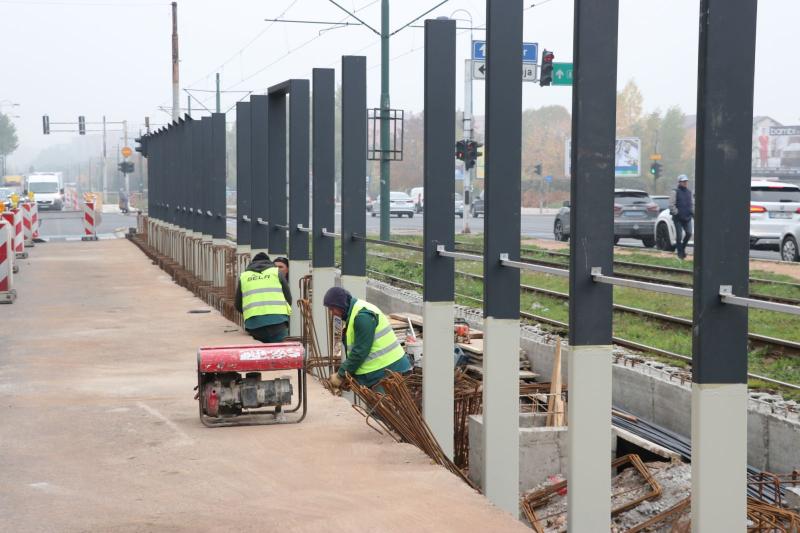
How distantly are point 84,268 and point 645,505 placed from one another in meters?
22.2

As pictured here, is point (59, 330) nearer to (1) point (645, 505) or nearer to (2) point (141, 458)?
(2) point (141, 458)

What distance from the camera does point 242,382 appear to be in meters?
9.43

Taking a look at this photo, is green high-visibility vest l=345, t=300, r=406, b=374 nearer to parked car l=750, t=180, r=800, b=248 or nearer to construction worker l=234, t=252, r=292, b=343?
construction worker l=234, t=252, r=292, b=343

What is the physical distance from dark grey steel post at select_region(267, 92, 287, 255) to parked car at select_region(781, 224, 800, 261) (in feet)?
45.0

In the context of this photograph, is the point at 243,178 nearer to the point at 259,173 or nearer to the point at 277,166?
the point at 259,173

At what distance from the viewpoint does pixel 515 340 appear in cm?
802

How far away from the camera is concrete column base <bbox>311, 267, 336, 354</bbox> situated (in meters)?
13.2

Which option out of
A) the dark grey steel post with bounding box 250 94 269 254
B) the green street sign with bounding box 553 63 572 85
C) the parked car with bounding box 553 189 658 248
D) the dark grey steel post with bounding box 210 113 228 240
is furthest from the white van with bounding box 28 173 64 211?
the dark grey steel post with bounding box 250 94 269 254

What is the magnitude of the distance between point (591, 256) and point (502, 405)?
186cm

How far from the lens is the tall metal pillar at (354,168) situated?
11.5 metres

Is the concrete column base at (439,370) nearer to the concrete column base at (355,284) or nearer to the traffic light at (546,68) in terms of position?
the concrete column base at (355,284)

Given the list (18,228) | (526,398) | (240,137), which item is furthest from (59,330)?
(18,228)

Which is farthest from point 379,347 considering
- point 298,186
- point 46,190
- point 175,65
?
point 46,190

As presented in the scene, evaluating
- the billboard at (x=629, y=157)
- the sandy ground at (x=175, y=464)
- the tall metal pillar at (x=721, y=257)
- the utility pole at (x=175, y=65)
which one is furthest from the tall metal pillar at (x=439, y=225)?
the billboard at (x=629, y=157)
